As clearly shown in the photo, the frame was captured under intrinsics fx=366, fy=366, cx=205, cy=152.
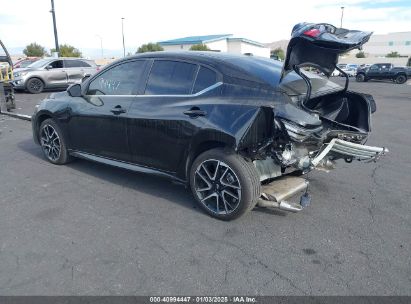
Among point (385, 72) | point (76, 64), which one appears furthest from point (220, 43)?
point (76, 64)

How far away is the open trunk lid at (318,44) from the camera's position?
11.2 ft

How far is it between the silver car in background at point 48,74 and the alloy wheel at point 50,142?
10.9 meters

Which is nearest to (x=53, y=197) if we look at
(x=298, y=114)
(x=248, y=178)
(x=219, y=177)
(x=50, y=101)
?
(x=50, y=101)

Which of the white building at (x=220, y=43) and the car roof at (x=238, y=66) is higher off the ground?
the white building at (x=220, y=43)

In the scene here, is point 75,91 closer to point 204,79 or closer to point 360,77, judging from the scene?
point 204,79

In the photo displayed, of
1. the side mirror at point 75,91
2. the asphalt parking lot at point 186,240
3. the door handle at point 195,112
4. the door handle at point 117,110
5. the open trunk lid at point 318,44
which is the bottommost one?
the asphalt parking lot at point 186,240

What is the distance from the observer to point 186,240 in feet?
11.3

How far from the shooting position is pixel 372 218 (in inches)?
152

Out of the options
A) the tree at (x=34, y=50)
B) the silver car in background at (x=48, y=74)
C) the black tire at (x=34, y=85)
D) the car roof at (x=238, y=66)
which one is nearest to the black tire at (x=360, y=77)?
the silver car in background at (x=48, y=74)

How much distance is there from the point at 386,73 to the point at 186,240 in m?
28.7

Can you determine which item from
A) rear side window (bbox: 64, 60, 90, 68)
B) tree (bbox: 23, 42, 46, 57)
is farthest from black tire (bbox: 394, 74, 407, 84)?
tree (bbox: 23, 42, 46, 57)

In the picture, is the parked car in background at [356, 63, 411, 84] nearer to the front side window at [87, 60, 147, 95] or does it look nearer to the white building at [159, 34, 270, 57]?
the front side window at [87, 60, 147, 95]

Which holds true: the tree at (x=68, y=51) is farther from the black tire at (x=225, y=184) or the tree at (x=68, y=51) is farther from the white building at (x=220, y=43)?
the black tire at (x=225, y=184)

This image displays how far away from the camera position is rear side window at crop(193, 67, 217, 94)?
3828mm
